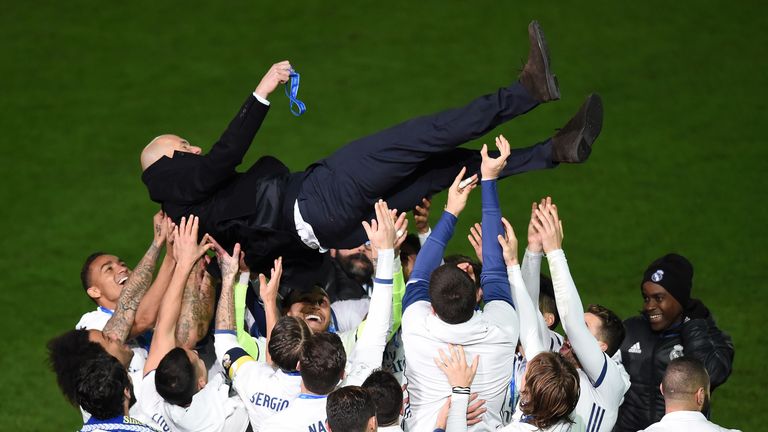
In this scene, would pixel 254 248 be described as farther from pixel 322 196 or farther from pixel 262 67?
pixel 262 67

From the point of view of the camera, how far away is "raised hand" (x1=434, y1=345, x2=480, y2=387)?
5.07 m

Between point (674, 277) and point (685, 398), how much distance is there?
1.69m

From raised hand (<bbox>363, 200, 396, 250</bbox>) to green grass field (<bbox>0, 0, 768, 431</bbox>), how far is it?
344 centimetres

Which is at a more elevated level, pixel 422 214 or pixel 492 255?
pixel 422 214

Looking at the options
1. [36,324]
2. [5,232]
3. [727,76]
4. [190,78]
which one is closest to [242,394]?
[36,324]

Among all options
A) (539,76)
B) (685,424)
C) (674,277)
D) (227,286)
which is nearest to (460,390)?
(685,424)

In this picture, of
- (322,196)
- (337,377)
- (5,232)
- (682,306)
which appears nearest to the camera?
(337,377)

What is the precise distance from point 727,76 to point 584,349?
7.35 m

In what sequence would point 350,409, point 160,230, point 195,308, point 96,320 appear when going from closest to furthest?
point 350,409
point 195,308
point 160,230
point 96,320

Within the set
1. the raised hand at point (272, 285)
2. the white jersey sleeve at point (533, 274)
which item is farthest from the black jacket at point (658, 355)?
the raised hand at point (272, 285)

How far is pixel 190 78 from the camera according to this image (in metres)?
12.1

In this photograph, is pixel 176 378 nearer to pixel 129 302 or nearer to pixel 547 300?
pixel 129 302

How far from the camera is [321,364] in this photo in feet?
16.0

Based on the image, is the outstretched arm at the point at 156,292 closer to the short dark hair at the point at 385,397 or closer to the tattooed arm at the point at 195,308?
the tattooed arm at the point at 195,308
